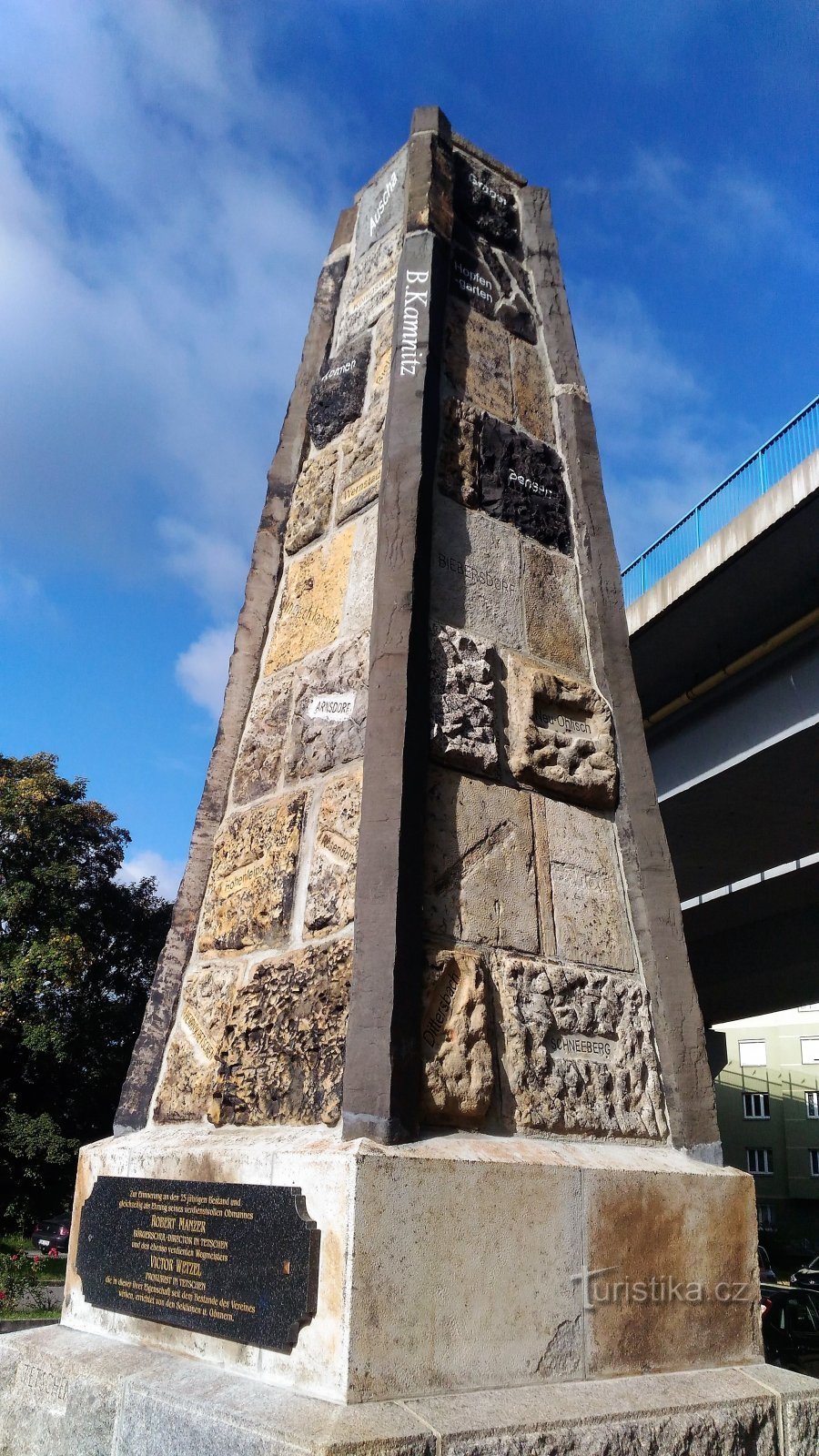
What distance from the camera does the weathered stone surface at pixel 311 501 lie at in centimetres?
391

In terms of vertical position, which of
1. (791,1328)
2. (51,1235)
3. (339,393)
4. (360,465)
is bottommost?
(51,1235)

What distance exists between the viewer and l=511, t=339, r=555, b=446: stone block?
4105 mm

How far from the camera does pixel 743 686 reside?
1039cm

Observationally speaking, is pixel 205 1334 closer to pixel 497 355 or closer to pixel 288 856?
pixel 288 856

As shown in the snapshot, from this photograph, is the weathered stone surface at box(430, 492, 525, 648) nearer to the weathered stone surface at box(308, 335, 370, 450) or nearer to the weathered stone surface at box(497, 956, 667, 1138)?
the weathered stone surface at box(308, 335, 370, 450)

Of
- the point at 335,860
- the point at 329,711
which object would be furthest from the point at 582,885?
the point at 329,711

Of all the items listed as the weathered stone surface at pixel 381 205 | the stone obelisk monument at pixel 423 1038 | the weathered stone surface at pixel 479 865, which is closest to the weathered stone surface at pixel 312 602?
the stone obelisk monument at pixel 423 1038

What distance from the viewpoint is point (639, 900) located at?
323 cm

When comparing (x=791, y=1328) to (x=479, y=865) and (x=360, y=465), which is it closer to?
(x=479, y=865)

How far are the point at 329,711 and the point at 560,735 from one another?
2.41ft

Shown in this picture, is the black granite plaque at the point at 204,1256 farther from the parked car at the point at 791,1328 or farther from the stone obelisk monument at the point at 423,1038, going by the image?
the parked car at the point at 791,1328

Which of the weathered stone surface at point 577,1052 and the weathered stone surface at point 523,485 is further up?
the weathered stone surface at point 523,485

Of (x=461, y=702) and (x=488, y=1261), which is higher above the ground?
(x=461, y=702)

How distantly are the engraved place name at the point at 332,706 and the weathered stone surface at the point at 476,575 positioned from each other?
0.38m
